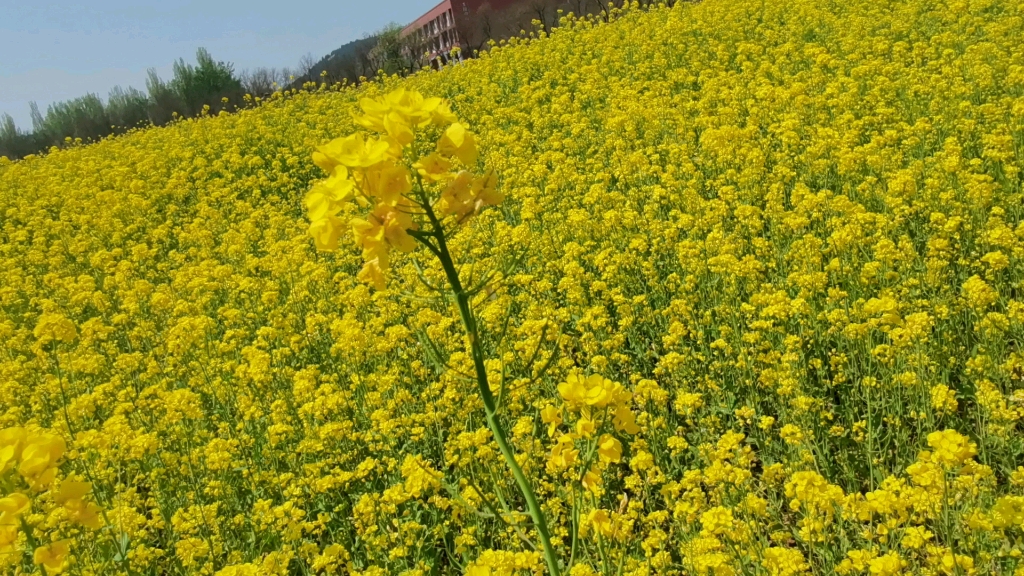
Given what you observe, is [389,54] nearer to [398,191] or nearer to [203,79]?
[203,79]

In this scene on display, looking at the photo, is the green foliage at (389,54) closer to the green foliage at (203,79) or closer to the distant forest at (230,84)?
the distant forest at (230,84)

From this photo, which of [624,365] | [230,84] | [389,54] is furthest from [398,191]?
[230,84]

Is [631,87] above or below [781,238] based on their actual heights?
above

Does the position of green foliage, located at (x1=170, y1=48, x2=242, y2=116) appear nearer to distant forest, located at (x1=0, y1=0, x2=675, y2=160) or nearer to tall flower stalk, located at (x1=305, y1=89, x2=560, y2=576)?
distant forest, located at (x1=0, y1=0, x2=675, y2=160)

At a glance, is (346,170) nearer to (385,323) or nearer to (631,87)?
(385,323)

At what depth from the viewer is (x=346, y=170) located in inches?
49.3

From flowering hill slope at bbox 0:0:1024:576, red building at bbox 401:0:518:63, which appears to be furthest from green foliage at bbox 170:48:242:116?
flowering hill slope at bbox 0:0:1024:576

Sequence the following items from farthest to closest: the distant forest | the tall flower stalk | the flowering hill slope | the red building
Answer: the red building → the distant forest → the flowering hill slope → the tall flower stalk

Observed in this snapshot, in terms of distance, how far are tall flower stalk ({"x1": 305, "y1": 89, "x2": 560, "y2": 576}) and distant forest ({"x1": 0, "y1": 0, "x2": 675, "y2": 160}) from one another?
19.4 meters

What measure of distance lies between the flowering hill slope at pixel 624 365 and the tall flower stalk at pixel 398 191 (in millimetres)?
70

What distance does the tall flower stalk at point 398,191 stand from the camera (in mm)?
1216

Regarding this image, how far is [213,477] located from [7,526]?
7.77 ft

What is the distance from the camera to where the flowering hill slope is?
2.42 m

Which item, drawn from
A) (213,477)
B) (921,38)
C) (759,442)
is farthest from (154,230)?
(921,38)
